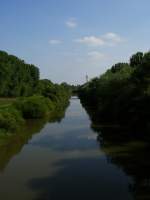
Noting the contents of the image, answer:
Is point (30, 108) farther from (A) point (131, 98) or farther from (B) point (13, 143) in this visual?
(B) point (13, 143)

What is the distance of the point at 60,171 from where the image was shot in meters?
23.2

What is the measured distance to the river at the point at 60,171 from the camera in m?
18.6

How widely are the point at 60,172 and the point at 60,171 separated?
0.27m

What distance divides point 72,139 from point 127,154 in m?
9.95

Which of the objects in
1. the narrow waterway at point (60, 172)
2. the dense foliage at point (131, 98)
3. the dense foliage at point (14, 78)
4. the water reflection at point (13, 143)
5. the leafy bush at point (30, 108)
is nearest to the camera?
the narrow waterway at point (60, 172)

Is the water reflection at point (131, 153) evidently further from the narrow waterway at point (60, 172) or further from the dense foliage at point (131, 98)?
the dense foliage at point (131, 98)

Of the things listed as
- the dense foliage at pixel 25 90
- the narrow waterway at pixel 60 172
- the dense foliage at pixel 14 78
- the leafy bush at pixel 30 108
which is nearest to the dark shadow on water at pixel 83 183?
the narrow waterway at pixel 60 172

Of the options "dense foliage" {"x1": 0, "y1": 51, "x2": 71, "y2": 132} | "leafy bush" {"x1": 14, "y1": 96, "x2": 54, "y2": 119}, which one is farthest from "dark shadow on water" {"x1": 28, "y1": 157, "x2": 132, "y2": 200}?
"dense foliage" {"x1": 0, "y1": 51, "x2": 71, "y2": 132}

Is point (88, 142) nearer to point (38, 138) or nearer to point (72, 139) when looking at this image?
point (72, 139)

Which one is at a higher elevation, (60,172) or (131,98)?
(131,98)

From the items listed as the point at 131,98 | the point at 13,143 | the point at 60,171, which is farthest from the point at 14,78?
the point at 60,171

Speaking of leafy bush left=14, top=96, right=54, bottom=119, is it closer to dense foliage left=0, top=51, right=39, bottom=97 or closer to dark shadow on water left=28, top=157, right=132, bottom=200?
dense foliage left=0, top=51, right=39, bottom=97

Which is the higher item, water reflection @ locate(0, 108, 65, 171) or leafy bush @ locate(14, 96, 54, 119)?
leafy bush @ locate(14, 96, 54, 119)

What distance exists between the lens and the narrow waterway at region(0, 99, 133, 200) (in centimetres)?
1858
